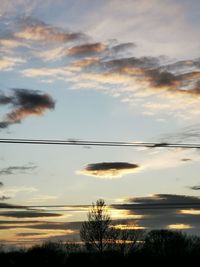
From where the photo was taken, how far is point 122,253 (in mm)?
71438

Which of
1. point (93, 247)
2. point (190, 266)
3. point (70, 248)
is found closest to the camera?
point (190, 266)

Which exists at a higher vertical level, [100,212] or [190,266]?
[100,212]

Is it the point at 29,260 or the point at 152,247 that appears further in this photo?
the point at 152,247

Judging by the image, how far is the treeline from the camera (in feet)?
218

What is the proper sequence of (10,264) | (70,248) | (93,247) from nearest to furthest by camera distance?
1. (10,264)
2. (93,247)
3. (70,248)

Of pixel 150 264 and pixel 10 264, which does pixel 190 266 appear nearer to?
pixel 150 264

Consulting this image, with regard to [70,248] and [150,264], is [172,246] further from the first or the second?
[150,264]

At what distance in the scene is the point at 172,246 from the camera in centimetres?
8681

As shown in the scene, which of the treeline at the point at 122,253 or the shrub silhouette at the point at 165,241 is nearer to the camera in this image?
the treeline at the point at 122,253

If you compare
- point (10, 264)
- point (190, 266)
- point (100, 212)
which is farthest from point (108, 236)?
point (190, 266)

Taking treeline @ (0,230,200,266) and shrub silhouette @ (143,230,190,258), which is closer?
treeline @ (0,230,200,266)

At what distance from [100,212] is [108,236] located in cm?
421

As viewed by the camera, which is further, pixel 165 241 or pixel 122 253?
pixel 165 241

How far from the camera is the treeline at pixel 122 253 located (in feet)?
218
